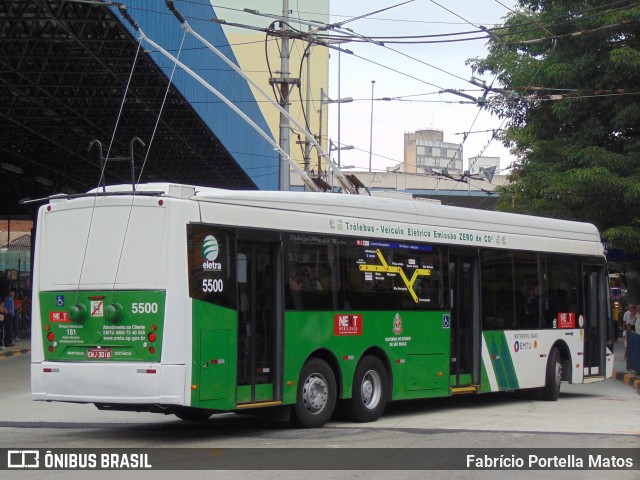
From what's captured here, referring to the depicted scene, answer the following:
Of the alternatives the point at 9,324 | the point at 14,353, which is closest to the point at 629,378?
the point at 14,353

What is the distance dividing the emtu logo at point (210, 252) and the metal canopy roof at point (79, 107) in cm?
479

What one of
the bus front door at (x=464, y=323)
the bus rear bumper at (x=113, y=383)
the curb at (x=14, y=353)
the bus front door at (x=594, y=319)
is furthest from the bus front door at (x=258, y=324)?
the curb at (x=14, y=353)

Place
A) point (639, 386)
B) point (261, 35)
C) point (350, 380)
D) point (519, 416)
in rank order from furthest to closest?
point (261, 35), point (639, 386), point (519, 416), point (350, 380)

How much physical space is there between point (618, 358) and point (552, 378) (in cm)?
1420

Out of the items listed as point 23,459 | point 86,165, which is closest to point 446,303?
point 23,459

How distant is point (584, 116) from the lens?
30.2 metres

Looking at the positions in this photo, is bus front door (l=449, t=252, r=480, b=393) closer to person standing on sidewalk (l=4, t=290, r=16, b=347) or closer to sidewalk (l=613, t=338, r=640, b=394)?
sidewalk (l=613, t=338, r=640, b=394)

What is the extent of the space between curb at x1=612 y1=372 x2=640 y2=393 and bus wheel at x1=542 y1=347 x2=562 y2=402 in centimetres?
372

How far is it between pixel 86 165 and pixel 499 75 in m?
17.2

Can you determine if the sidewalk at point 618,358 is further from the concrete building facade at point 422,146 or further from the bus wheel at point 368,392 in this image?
the concrete building facade at point 422,146

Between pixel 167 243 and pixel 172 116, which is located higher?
pixel 172 116

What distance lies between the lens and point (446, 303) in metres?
16.5

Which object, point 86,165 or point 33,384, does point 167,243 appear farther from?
point 86,165

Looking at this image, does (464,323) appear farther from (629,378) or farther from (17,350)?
(17,350)
